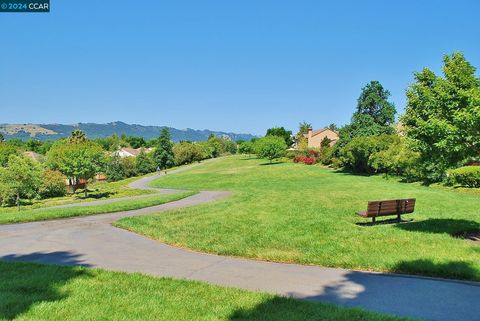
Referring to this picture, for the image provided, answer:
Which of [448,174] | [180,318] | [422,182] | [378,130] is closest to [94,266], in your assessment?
[180,318]

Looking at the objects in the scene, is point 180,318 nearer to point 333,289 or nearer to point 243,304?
point 243,304

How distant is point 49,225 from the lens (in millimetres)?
14453

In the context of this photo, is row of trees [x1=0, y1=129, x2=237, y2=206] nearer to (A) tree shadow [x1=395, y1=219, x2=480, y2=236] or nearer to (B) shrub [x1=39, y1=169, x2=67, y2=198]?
(B) shrub [x1=39, y1=169, x2=67, y2=198]

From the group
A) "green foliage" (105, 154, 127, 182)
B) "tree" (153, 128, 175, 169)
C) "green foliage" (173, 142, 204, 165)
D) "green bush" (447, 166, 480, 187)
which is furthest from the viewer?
"green foliage" (173, 142, 204, 165)

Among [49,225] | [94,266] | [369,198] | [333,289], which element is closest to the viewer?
[333,289]

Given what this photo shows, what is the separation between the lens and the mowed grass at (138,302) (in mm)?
5590

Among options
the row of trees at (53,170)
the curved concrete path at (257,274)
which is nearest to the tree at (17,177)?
the row of trees at (53,170)

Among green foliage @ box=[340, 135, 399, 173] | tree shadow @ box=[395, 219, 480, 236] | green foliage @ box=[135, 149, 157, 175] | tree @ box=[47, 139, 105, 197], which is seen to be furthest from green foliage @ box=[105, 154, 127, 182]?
tree shadow @ box=[395, 219, 480, 236]

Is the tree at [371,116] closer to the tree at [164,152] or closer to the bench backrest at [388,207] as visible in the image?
the bench backrest at [388,207]

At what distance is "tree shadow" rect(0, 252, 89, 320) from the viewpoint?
236 inches

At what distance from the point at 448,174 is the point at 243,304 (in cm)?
2732

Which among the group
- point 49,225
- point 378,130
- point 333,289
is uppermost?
point 378,130

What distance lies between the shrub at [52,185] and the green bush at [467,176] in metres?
38.3

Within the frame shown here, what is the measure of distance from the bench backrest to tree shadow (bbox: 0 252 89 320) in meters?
8.69
